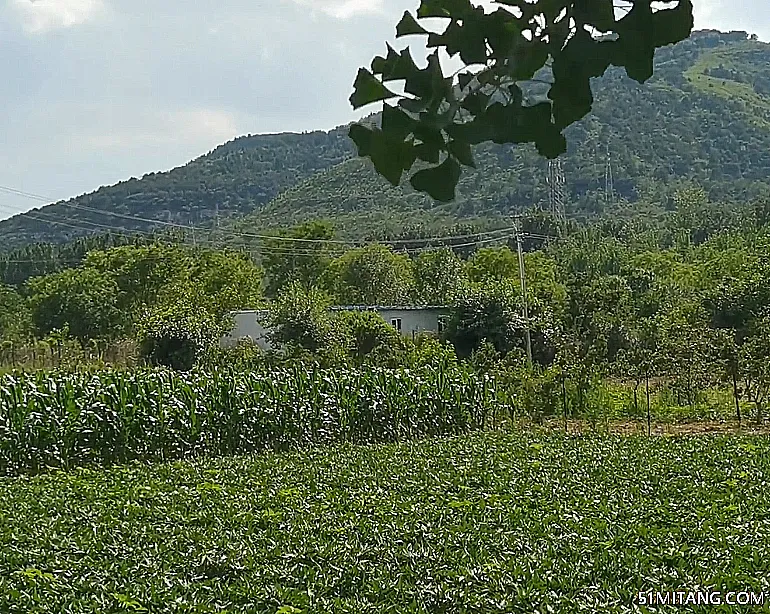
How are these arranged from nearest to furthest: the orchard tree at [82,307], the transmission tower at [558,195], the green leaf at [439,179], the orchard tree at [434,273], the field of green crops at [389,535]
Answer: the green leaf at [439,179] → the field of green crops at [389,535] → the orchard tree at [82,307] → the orchard tree at [434,273] → the transmission tower at [558,195]

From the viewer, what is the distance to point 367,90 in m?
1.36

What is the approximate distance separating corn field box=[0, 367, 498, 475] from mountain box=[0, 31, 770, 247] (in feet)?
97.0

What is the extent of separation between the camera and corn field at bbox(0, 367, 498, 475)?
10.4 m

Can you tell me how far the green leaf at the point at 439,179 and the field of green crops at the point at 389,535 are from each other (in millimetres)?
3294

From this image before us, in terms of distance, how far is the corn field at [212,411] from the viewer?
1037cm

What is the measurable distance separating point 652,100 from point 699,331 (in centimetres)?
4986

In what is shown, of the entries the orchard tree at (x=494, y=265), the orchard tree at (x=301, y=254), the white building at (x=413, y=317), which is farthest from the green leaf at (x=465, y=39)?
the orchard tree at (x=301, y=254)

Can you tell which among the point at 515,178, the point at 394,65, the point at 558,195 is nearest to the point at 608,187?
the point at 558,195

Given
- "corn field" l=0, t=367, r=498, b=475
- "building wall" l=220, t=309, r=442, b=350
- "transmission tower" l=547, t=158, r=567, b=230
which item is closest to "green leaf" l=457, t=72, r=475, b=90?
"corn field" l=0, t=367, r=498, b=475

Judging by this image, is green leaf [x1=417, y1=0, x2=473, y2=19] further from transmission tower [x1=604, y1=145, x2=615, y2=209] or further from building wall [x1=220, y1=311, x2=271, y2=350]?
transmission tower [x1=604, y1=145, x2=615, y2=209]

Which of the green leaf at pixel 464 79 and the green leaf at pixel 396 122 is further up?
the green leaf at pixel 464 79

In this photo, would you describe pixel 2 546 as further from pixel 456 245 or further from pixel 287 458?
pixel 456 245

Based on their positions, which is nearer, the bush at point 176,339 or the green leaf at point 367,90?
the green leaf at point 367,90

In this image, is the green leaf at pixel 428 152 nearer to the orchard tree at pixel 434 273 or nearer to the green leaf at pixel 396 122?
the green leaf at pixel 396 122
